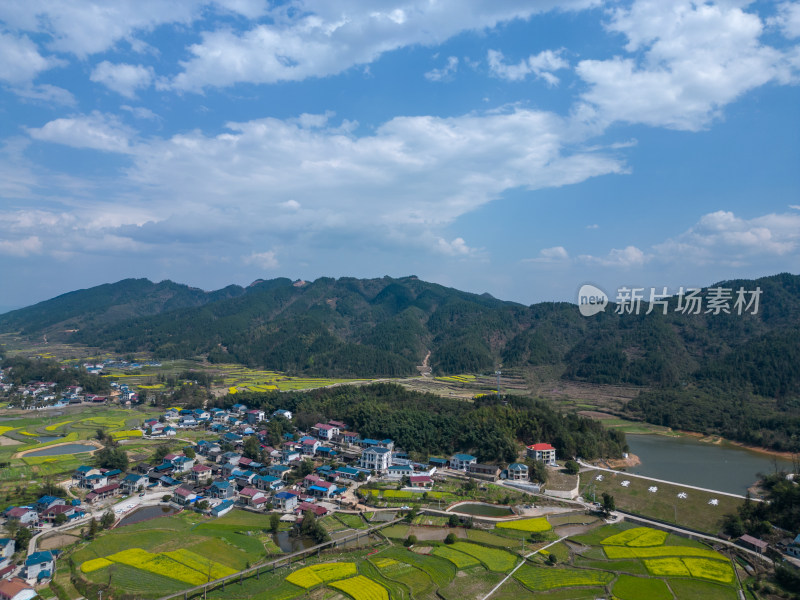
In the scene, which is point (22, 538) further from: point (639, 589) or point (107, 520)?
point (639, 589)

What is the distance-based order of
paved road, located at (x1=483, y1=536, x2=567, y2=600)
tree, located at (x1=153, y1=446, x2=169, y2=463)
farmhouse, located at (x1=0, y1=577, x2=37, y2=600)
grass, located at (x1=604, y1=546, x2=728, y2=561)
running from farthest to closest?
1. tree, located at (x1=153, y1=446, x2=169, y2=463)
2. grass, located at (x1=604, y1=546, x2=728, y2=561)
3. paved road, located at (x1=483, y1=536, x2=567, y2=600)
4. farmhouse, located at (x1=0, y1=577, x2=37, y2=600)

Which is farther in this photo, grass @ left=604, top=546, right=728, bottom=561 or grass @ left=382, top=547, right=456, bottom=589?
grass @ left=604, top=546, right=728, bottom=561

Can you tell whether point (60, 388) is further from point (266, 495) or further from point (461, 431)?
point (461, 431)

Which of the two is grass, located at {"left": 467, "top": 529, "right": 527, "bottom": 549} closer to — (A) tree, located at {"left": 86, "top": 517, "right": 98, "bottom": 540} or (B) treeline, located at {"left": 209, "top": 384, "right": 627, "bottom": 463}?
(B) treeline, located at {"left": 209, "top": 384, "right": 627, "bottom": 463}

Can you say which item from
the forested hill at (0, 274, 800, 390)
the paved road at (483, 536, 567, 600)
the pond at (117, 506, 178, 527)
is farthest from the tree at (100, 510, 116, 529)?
the forested hill at (0, 274, 800, 390)

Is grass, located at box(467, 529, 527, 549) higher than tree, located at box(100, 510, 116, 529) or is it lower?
higher

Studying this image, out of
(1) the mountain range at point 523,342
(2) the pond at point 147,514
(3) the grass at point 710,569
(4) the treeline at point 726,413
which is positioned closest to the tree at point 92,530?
(2) the pond at point 147,514

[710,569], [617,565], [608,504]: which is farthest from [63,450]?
[710,569]
